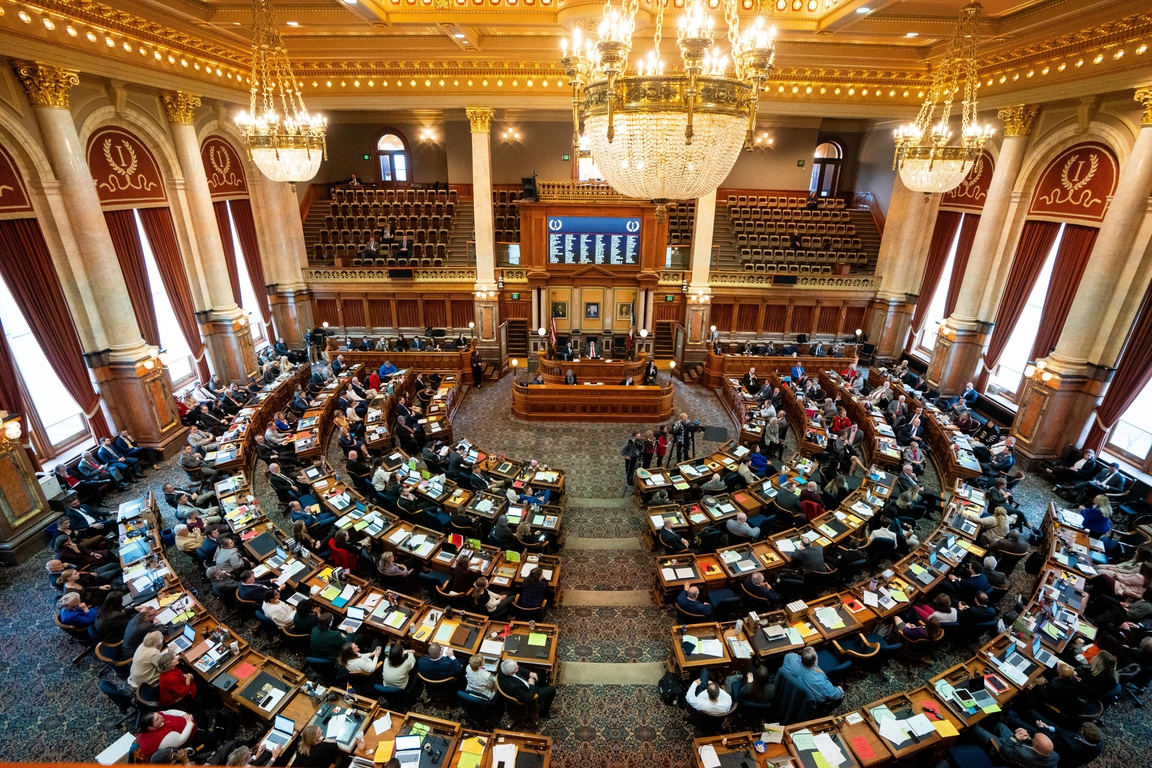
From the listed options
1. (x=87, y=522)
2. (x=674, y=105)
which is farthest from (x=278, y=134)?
(x=674, y=105)

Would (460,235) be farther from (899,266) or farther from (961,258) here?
(961,258)

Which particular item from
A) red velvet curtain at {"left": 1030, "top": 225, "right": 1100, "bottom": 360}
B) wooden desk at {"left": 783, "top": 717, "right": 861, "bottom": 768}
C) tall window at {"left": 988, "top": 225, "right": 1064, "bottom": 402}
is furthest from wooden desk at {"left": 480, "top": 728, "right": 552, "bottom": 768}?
tall window at {"left": 988, "top": 225, "right": 1064, "bottom": 402}

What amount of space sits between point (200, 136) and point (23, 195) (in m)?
5.85

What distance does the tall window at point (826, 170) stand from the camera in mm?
24266

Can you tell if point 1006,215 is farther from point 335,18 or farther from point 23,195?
point 23,195

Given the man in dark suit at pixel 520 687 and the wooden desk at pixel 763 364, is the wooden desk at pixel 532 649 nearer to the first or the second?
the man in dark suit at pixel 520 687

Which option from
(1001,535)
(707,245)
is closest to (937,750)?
(1001,535)

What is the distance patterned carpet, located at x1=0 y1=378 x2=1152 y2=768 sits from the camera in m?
6.33

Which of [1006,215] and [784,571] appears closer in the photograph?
[784,571]

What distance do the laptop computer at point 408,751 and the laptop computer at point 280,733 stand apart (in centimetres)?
113

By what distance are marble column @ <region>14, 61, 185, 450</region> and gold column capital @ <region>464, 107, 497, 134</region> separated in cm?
972

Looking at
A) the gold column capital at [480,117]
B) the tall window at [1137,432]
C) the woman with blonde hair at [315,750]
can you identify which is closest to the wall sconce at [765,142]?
the gold column capital at [480,117]

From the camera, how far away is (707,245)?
18703 mm

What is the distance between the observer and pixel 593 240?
62.6ft
